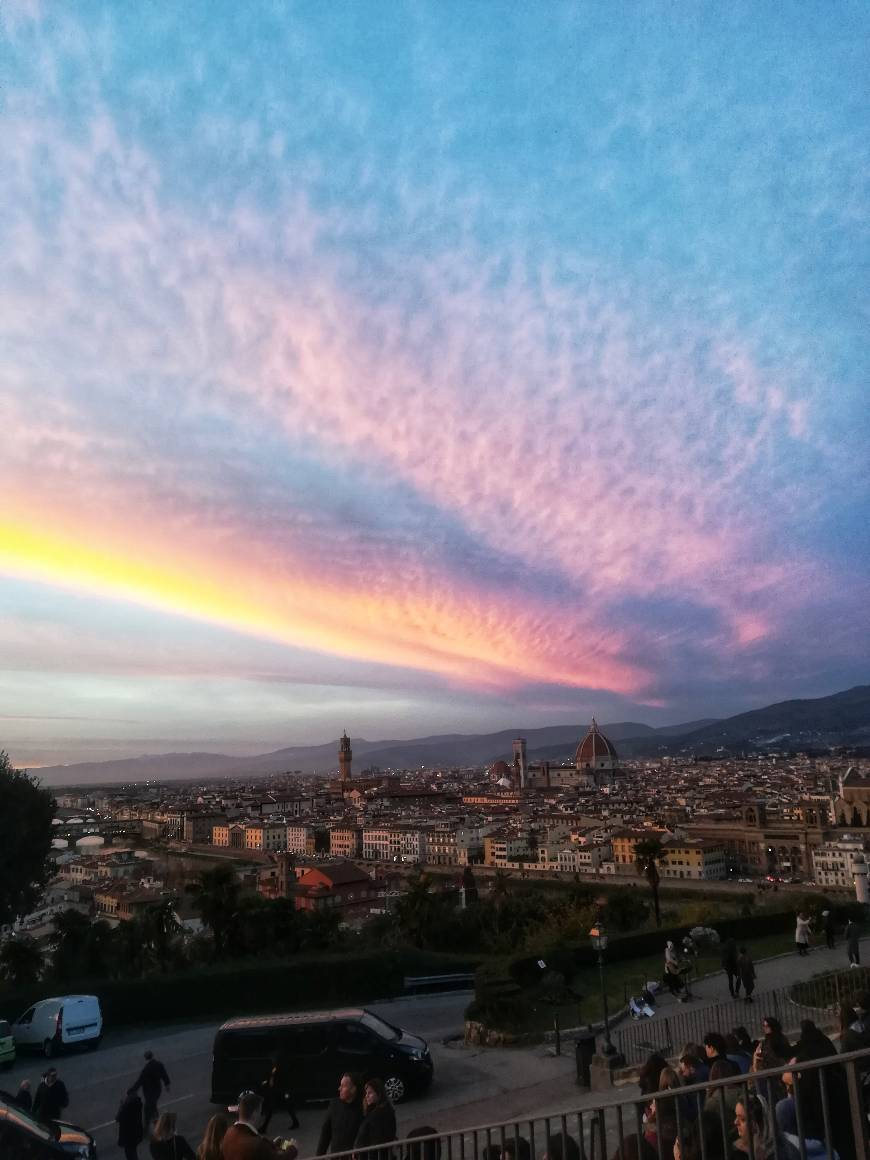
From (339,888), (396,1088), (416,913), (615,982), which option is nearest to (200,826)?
(339,888)

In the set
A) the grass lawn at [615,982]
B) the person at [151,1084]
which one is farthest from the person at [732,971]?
the person at [151,1084]

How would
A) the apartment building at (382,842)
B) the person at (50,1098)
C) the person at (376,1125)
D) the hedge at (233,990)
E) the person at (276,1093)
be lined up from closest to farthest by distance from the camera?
the person at (376,1125)
the person at (50,1098)
the person at (276,1093)
the hedge at (233,990)
the apartment building at (382,842)

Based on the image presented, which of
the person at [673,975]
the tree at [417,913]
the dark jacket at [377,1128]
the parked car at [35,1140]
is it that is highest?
the dark jacket at [377,1128]

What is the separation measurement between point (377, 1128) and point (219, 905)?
19462mm

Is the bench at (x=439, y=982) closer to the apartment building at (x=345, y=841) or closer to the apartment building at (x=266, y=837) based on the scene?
the apartment building at (x=345, y=841)

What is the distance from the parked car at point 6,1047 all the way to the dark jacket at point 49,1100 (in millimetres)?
5147

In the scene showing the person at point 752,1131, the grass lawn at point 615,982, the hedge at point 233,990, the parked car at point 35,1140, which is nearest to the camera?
the person at point 752,1131

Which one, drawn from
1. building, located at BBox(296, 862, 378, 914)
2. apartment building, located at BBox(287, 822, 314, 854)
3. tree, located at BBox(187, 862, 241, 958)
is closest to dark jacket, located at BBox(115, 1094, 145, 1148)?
tree, located at BBox(187, 862, 241, 958)

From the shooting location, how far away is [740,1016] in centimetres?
1288

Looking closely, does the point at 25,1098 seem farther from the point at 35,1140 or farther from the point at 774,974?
the point at 774,974

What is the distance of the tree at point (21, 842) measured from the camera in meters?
24.7

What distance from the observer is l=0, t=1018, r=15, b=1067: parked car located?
13.8 m

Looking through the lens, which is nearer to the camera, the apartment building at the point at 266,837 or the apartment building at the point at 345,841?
the apartment building at the point at 345,841

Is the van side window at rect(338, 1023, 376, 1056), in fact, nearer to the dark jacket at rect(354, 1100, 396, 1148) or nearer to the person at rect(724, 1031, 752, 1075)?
the dark jacket at rect(354, 1100, 396, 1148)
